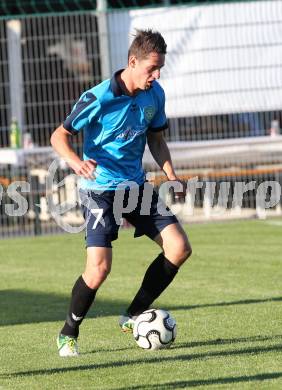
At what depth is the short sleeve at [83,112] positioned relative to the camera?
741cm

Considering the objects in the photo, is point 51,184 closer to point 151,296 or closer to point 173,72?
point 173,72

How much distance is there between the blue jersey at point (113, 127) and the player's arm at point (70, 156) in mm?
65

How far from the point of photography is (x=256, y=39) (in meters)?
20.5

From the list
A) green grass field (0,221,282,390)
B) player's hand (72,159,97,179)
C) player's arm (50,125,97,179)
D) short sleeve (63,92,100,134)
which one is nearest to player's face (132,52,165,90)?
short sleeve (63,92,100,134)

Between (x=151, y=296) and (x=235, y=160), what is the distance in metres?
12.6

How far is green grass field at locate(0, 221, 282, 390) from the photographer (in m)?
6.50

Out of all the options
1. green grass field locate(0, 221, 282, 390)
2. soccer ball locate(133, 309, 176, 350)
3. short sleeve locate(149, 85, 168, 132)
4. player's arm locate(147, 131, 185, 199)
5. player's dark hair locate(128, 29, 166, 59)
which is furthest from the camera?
player's arm locate(147, 131, 185, 199)

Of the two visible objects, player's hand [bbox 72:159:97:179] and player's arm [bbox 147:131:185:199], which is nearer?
player's hand [bbox 72:159:97:179]

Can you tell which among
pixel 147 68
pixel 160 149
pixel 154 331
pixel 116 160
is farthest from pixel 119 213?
pixel 147 68

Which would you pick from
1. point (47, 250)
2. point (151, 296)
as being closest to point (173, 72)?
point (47, 250)

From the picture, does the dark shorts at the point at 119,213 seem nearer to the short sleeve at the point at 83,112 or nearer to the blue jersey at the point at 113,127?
the blue jersey at the point at 113,127

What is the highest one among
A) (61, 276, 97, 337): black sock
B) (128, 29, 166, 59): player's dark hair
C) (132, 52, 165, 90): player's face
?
(128, 29, 166, 59): player's dark hair

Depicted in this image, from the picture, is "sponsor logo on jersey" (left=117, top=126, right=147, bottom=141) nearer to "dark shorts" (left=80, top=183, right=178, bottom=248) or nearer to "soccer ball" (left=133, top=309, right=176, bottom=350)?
"dark shorts" (left=80, top=183, right=178, bottom=248)

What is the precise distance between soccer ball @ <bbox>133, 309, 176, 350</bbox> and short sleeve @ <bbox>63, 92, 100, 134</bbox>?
135 centimetres
